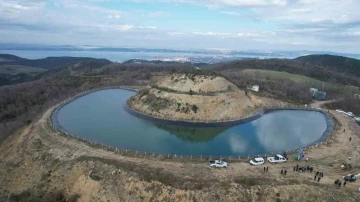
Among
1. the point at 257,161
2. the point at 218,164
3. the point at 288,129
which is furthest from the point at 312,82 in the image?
the point at 218,164

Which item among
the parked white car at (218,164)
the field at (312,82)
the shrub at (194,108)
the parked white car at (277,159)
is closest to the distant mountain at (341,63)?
the field at (312,82)

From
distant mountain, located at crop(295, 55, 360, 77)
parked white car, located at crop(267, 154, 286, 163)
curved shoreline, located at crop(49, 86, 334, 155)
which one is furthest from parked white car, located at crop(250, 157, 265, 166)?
distant mountain, located at crop(295, 55, 360, 77)

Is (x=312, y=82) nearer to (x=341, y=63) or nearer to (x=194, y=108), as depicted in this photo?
(x=194, y=108)

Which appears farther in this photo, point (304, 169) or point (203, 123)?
point (203, 123)

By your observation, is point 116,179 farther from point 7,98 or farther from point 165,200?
point 7,98

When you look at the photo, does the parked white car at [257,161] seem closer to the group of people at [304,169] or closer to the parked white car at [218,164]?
the parked white car at [218,164]

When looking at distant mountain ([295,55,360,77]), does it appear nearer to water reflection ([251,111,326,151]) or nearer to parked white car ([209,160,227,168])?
water reflection ([251,111,326,151])
